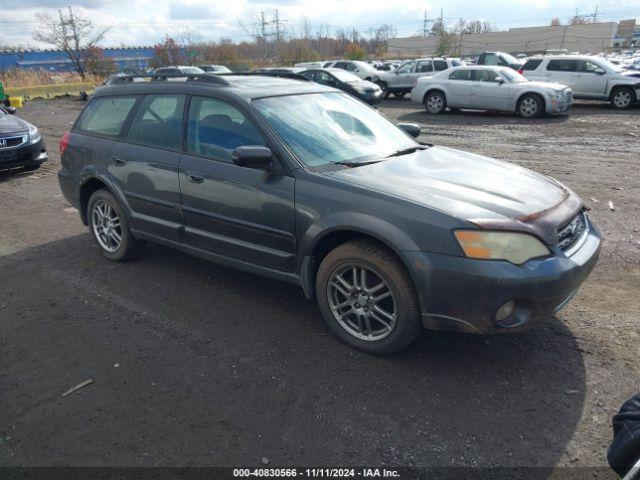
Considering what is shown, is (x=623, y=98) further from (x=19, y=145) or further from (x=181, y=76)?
(x=19, y=145)

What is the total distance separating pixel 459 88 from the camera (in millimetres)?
16281

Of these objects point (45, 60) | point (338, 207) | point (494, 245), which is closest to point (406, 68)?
point (338, 207)

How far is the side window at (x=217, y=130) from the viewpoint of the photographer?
3.94m

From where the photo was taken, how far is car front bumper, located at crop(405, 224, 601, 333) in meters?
2.91

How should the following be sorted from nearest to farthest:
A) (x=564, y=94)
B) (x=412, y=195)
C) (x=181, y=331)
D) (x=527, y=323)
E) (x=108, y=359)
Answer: (x=527, y=323) < (x=412, y=195) < (x=108, y=359) < (x=181, y=331) < (x=564, y=94)

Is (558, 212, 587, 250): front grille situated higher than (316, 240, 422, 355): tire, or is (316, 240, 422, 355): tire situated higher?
(558, 212, 587, 250): front grille

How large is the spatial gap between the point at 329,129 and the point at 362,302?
1475 mm

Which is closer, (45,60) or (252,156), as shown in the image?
(252,156)

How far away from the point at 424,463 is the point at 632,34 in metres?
117

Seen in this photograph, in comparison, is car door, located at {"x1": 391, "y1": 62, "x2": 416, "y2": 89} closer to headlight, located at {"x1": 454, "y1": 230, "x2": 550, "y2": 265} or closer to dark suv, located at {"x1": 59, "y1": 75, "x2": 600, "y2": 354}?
dark suv, located at {"x1": 59, "y1": 75, "x2": 600, "y2": 354}

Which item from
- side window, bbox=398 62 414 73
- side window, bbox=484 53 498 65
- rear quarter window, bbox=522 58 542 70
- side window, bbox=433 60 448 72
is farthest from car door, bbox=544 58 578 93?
side window, bbox=398 62 414 73

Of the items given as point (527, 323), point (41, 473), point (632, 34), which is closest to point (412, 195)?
point (527, 323)

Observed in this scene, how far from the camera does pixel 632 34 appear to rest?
95938 millimetres

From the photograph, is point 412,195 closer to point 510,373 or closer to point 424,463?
point 510,373
